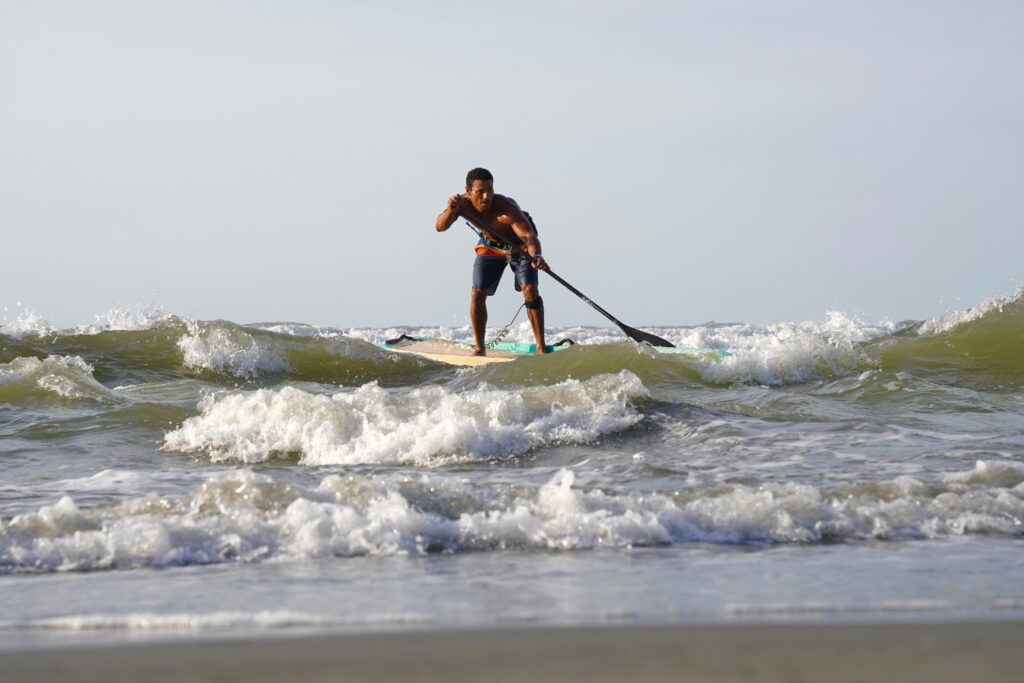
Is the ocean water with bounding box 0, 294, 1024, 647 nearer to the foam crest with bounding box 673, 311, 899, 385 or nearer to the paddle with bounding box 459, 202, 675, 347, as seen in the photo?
the foam crest with bounding box 673, 311, 899, 385

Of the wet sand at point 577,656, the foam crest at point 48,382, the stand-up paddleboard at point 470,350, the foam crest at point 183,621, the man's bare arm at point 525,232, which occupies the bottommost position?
the foam crest at point 183,621

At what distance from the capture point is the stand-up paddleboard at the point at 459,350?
1183cm

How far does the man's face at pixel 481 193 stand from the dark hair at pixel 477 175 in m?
0.03

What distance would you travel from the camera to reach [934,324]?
520 inches

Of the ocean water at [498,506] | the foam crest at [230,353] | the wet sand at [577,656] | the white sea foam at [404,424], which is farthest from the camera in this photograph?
the foam crest at [230,353]

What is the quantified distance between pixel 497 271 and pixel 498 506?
6.40 metres

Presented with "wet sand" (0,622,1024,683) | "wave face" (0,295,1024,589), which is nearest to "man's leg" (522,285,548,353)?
"wave face" (0,295,1024,589)

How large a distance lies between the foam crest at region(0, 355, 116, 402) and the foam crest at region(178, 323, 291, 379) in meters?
3.24

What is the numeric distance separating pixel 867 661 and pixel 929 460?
3.53 metres

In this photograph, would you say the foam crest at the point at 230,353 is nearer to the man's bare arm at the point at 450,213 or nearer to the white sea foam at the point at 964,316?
the man's bare arm at the point at 450,213

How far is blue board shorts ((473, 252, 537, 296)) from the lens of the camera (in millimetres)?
10609

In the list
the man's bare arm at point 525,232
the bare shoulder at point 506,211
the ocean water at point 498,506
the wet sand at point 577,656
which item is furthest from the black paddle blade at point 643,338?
the wet sand at point 577,656

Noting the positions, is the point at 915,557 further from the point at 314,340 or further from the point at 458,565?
the point at 314,340

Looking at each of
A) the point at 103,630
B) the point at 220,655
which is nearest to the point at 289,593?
the point at 103,630
